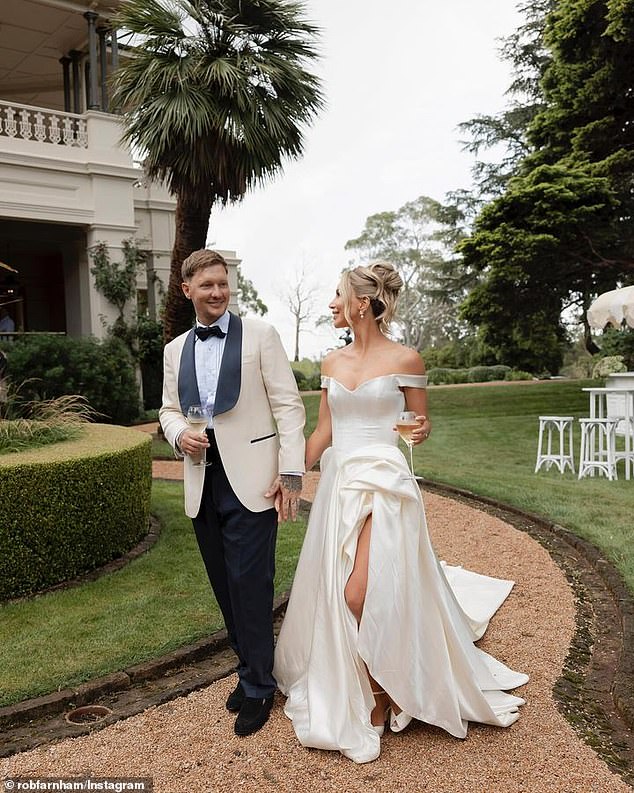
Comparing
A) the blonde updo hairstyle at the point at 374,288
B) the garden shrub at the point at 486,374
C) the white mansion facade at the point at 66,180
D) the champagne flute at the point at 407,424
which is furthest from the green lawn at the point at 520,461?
the garden shrub at the point at 486,374

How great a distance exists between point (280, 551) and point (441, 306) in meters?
42.4

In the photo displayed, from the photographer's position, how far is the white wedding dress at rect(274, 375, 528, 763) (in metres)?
2.95

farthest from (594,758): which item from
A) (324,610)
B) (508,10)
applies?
(508,10)

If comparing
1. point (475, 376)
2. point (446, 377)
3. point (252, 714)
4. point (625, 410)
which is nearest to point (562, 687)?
point (252, 714)

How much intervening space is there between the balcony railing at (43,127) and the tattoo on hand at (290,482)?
13.9 meters

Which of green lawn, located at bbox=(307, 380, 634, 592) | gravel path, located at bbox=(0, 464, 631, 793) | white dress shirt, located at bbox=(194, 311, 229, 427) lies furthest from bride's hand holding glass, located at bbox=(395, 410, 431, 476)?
green lawn, located at bbox=(307, 380, 634, 592)

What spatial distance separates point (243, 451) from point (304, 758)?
1264mm

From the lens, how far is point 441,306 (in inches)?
1843

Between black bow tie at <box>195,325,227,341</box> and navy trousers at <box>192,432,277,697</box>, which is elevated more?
black bow tie at <box>195,325,227,341</box>

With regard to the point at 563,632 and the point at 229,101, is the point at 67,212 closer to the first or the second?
the point at 229,101

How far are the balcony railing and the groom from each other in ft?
44.2

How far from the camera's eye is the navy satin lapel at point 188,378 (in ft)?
10.2

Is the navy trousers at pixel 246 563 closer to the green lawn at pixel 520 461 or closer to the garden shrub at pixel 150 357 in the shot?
the green lawn at pixel 520 461

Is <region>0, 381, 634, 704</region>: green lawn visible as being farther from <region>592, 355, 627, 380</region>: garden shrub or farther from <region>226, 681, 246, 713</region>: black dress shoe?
<region>592, 355, 627, 380</region>: garden shrub
